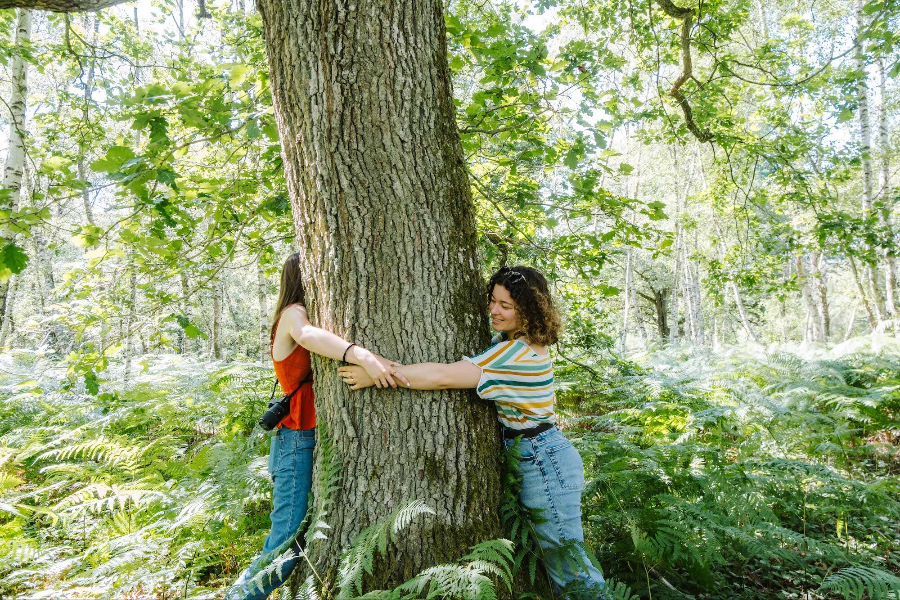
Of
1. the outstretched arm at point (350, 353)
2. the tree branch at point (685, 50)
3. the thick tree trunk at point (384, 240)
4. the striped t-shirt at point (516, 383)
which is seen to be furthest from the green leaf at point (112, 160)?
the tree branch at point (685, 50)

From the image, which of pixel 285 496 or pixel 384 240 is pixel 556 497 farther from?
pixel 384 240

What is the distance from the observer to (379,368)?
2238 mm

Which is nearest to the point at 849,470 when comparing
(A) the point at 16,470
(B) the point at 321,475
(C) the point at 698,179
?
(B) the point at 321,475

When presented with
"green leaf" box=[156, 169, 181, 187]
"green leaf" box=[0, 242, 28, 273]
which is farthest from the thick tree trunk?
"green leaf" box=[0, 242, 28, 273]

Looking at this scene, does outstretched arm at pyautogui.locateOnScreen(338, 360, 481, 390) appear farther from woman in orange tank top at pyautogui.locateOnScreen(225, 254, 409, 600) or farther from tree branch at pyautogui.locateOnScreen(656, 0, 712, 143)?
tree branch at pyautogui.locateOnScreen(656, 0, 712, 143)

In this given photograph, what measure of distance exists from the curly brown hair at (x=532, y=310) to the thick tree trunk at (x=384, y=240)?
1.37ft

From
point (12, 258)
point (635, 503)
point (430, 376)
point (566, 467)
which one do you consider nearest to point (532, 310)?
point (430, 376)

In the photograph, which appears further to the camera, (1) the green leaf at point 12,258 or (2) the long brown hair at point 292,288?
(2) the long brown hair at point 292,288

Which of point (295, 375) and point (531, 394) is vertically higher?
point (295, 375)

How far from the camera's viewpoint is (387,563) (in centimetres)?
221

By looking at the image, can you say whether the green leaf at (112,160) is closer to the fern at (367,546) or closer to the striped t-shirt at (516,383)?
the striped t-shirt at (516,383)

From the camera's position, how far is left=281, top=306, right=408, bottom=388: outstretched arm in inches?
88.4

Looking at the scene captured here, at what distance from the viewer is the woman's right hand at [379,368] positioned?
88.3 inches

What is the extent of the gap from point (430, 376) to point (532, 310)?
0.74m
